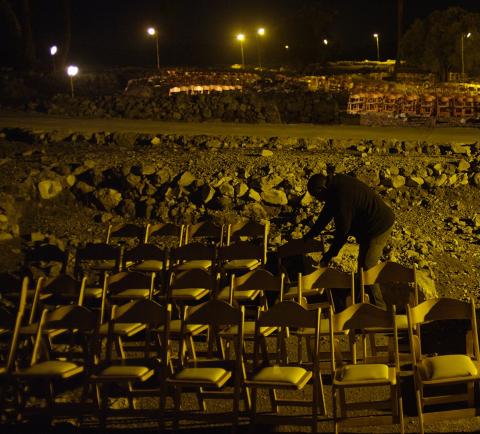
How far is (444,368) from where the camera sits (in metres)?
5.17

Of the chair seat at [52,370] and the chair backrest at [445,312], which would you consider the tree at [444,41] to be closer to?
the chair backrest at [445,312]

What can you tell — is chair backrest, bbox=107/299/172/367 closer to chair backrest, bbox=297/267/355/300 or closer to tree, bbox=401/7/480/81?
chair backrest, bbox=297/267/355/300

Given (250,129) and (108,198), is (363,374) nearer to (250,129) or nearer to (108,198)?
(108,198)

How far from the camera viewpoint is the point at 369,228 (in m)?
7.30

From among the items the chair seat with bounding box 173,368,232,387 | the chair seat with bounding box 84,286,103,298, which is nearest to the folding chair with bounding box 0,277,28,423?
the chair seat with bounding box 84,286,103,298

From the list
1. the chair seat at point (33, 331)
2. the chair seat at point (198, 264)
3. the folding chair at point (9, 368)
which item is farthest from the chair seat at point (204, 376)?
the chair seat at point (198, 264)

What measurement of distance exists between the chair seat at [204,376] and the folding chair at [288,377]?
0.70 ft

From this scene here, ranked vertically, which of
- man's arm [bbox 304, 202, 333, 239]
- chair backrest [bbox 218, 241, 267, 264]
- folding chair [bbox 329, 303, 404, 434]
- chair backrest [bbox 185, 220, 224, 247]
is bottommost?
folding chair [bbox 329, 303, 404, 434]

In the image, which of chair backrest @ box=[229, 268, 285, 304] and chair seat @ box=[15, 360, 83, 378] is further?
chair backrest @ box=[229, 268, 285, 304]

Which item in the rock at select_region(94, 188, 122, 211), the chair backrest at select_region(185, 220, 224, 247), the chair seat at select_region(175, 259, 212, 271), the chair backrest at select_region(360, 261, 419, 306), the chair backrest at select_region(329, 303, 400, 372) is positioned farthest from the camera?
the rock at select_region(94, 188, 122, 211)

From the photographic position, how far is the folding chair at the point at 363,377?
16.8ft

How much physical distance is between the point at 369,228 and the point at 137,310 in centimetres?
266

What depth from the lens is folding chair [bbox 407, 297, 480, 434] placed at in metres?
5.10

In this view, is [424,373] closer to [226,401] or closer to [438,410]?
[438,410]
